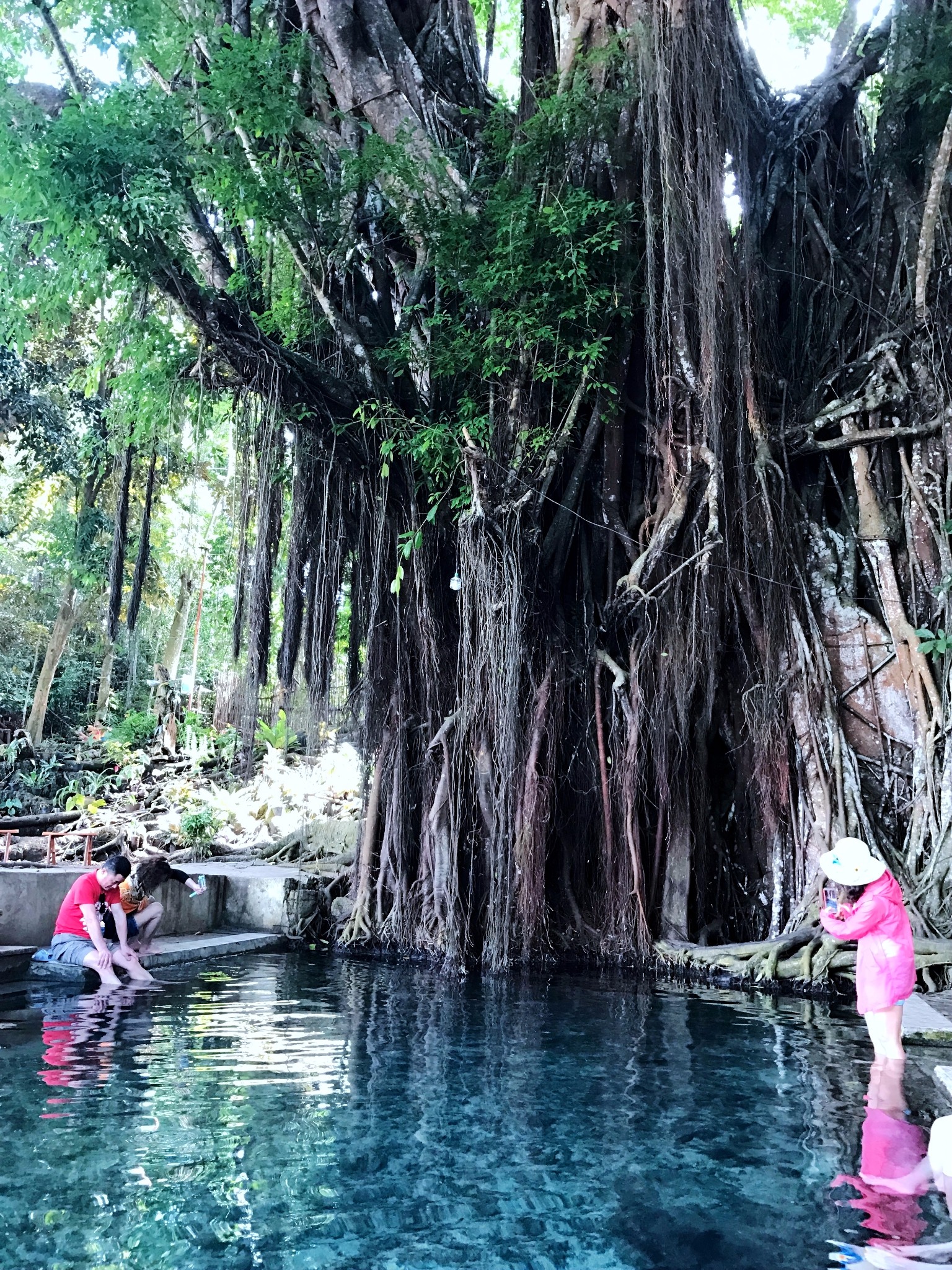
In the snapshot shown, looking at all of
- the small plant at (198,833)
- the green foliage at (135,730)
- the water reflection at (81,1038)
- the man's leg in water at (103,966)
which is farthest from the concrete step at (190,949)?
the green foliage at (135,730)

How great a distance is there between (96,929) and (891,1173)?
4.35 meters

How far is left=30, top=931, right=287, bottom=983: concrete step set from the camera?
216 inches

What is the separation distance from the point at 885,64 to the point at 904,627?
15.1ft

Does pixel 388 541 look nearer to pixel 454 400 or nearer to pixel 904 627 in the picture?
pixel 454 400

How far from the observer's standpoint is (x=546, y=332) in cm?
607

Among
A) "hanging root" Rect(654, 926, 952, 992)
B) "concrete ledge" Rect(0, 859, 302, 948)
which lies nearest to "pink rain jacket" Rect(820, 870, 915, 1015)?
"hanging root" Rect(654, 926, 952, 992)

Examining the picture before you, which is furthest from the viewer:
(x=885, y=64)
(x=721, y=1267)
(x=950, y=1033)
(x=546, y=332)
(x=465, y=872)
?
(x=885, y=64)

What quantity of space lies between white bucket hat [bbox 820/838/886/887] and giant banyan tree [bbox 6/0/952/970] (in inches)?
80.7

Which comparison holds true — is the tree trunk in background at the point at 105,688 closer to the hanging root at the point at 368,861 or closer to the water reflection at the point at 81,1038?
the hanging root at the point at 368,861

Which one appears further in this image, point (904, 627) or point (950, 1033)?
point (904, 627)

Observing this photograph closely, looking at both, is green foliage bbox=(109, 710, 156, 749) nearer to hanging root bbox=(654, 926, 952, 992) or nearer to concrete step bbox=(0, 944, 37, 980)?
concrete step bbox=(0, 944, 37, 980)

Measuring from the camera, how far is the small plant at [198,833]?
10719mm

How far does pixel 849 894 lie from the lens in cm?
410

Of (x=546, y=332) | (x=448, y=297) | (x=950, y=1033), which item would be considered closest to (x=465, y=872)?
(x=950, y=1033)
